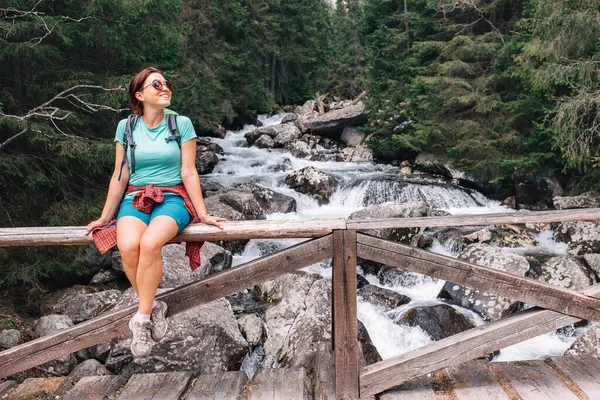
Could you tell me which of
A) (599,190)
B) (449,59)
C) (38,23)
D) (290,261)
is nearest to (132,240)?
(290,261)

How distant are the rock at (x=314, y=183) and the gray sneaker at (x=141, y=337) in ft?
40.7

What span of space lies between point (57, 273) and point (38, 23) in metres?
5.06

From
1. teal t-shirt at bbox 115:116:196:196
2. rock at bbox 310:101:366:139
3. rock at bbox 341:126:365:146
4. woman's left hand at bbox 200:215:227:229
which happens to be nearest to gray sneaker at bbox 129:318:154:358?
woman's left hand at bbox 200:215:227:229

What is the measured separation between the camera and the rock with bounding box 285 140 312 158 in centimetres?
2165

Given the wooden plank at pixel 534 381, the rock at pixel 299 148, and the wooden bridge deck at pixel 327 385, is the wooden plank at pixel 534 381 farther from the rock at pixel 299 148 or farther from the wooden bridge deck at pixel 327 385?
the rock at pixel 299 148

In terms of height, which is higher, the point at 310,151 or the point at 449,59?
the point at 449,59

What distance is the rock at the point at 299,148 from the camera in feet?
71.0

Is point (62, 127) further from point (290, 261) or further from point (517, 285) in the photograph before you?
point (517, 285)

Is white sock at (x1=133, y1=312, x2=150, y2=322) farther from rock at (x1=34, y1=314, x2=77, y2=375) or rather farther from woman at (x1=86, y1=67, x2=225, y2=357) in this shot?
rock at (x1=34, y1=314, x2=77, y2=375)

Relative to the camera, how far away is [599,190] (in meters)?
12.6

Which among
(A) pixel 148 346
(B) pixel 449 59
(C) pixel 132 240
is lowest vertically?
(A) pixel 148 346

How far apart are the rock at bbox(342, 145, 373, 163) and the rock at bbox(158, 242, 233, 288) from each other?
1275cm

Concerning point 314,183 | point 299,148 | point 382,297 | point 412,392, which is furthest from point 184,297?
point 299,148

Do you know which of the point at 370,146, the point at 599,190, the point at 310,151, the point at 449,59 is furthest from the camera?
the point at 310,151
